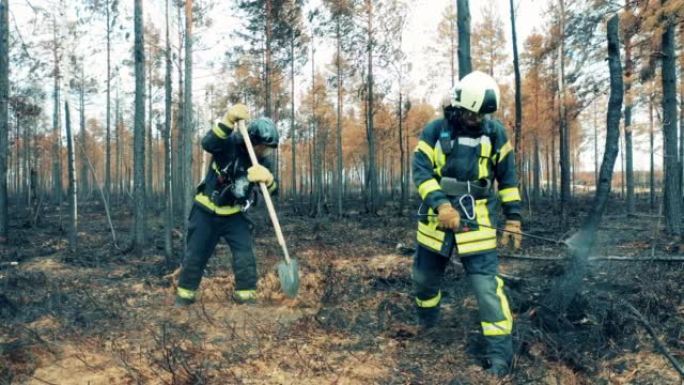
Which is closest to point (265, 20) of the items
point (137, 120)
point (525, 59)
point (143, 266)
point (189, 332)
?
point (137, 120)

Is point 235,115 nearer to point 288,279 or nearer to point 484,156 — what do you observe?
point 288,279

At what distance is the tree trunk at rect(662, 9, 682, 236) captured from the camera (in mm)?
8797

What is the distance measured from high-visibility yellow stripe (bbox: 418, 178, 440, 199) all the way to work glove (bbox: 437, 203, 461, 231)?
0.17 m

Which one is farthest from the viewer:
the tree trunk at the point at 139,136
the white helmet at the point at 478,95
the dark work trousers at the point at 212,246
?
the tree trunk at the point at 139,136

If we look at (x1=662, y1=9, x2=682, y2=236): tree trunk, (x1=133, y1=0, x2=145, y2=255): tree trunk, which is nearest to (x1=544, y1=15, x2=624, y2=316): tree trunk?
(x1=662, y1=9, x2=682, y2=236): tree trunk

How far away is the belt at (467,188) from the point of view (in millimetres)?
3533

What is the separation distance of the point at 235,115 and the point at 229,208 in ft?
3.40

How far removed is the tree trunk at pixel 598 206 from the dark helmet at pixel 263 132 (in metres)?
3.02

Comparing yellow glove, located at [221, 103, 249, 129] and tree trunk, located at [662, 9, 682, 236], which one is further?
tree trunk, located at [662, 9, 682, 236]

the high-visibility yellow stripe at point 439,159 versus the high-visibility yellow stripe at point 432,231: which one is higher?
the high-visibility yellow stripe at point 439,159

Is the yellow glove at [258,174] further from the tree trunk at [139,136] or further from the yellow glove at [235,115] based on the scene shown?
the tree trunk at [139,136]

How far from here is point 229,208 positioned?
4.95m

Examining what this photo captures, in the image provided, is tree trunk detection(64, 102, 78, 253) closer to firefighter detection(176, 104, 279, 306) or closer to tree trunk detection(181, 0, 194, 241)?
tree trunk detection(181, 0, 194, 241)

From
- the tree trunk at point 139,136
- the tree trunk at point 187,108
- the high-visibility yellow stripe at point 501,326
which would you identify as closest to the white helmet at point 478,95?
the high-visibility yellow stripe at point 501,326
